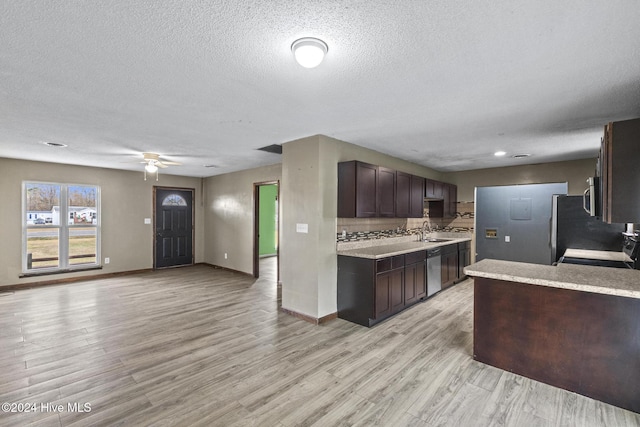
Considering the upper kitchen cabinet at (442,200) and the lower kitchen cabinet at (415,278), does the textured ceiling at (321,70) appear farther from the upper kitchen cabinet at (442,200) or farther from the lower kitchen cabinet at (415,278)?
the upper kitchen cabinet at (442,200)

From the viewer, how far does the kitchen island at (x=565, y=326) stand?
217 cm

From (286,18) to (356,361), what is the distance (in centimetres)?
276

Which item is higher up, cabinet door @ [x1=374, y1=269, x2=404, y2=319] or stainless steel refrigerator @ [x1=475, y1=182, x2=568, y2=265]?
stainless steel refrigerator @ [x1=475, y1=182, x2=568, y2=265]

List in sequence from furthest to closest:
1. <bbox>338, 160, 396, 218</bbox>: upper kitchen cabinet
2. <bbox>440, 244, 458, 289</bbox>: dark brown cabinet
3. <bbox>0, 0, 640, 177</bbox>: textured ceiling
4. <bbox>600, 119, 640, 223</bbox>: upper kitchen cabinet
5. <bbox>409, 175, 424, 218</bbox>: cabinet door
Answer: <bbox>440, 244, 458, 289</bbox>: dark brown cabinet, <bbox>409, 175, 424, 218</bbox>: cabinet door, <bbox>338, 160, 396, 218</bbox>: upper kitchen cabinet, <bbox>600, 119, 640, 223</bbox>: upper kitchen cabinet, <bbox>0, 0, 640, 177</bbox>: textured ceiling

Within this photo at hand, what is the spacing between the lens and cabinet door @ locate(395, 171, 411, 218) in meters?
4.56

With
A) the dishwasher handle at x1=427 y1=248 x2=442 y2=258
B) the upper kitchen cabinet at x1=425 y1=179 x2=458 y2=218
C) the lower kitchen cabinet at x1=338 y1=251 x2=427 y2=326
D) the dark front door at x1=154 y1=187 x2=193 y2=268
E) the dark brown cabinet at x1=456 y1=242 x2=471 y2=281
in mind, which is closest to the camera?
the lower kitchen cabinet at x1=338 y1=251 x2=427 y2=326

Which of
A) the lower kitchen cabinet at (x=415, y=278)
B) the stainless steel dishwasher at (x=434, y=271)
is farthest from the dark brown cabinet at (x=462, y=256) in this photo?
the lower kitchen cabinet at (x=415, y=278)

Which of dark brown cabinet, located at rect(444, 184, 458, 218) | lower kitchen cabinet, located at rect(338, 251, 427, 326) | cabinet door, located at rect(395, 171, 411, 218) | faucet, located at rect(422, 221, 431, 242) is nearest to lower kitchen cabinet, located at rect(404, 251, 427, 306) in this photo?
lower kitchen cabinet, located at rect(338, 251, 427, 326)

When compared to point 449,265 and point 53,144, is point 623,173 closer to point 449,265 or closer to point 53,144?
point 449,265

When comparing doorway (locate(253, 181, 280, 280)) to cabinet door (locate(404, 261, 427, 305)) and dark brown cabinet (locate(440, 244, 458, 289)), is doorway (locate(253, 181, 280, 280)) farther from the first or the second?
cabinet door (locate(404, 261, 427, 305))

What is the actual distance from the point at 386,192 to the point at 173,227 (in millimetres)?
5700

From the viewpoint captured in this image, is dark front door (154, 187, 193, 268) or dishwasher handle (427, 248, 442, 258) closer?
dishwasher handle (427, 248, 442, 258)

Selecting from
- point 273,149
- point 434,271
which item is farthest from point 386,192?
point 273,149

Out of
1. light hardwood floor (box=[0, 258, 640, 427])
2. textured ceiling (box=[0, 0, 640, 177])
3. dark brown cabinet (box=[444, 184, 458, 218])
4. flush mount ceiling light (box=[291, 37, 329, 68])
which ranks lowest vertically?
light hardwood floor (box=[0, 258, 640, 427])
